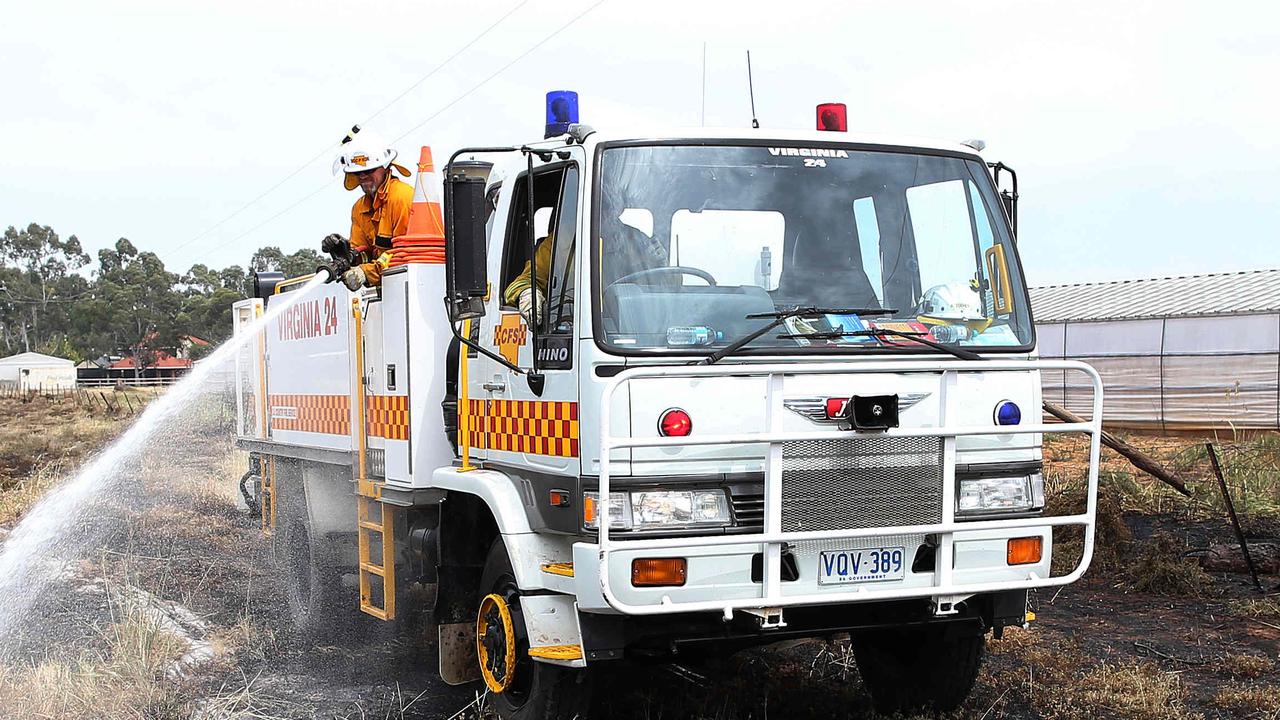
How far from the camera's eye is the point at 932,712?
233 inches

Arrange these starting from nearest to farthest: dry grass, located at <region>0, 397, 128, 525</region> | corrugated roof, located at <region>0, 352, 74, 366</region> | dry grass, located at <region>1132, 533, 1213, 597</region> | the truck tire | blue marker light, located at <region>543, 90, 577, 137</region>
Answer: blue marker light, located at <region>543, 90, 577, 137</region>
the truck tire
dry grass, located at <region>1132, 533, 1213, 597</region>
dry grass, located at <region>0, 397, 128, 525</region>
corrugated roof, located at <region>0, 352, 74, 366</region>

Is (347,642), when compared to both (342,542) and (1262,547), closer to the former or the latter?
(342,542)

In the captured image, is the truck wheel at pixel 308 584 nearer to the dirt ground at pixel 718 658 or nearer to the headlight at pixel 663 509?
the dirt ground at pixel 718 658

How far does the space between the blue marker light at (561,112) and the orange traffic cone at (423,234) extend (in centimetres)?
79

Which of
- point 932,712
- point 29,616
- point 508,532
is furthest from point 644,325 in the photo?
point 29,616

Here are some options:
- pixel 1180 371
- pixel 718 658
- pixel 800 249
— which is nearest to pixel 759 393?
pixel 800 249

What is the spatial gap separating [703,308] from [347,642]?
4124 mm

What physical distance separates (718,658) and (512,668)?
Answer: 1338 millimetres

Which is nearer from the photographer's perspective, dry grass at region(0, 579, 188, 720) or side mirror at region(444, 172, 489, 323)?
side mirror at region(444, 172, 489, 323)

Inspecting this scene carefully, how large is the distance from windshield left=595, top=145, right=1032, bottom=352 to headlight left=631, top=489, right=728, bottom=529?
52 centimetres

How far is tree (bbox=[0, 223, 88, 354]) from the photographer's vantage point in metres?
98.4

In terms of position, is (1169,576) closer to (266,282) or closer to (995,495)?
(995,495)

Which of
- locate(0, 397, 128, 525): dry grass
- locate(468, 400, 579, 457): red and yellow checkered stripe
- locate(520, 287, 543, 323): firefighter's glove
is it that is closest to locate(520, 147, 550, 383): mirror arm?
locate(520, 287, 543, 323): firefighter's glove

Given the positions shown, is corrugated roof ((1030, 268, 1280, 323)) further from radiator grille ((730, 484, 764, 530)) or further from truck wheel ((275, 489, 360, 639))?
radiator grille ((730, 484, 764, 530))
